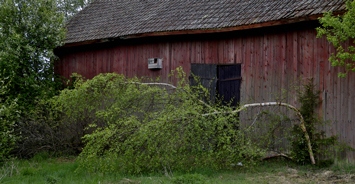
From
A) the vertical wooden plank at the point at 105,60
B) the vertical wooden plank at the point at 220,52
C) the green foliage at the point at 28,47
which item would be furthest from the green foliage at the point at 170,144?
the vertical wooden plank at the point at 105,60

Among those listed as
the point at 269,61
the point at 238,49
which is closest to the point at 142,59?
the point at 238,49

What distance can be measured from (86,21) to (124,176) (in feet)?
27.3

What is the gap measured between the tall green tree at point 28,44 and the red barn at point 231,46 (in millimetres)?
920

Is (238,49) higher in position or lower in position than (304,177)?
higher

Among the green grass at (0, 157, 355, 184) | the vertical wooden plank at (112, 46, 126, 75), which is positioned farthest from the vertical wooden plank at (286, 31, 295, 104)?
the vertical wooden plank at (112, 46, 126, 75)

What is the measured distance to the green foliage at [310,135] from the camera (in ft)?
24.7

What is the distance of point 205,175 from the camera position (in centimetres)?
668

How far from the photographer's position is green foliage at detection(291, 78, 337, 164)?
7535 millimetres

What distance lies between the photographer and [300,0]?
8266mm

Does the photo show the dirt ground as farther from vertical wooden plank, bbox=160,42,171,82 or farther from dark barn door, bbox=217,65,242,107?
vertical wooden plank, bbox=160,42,171,82

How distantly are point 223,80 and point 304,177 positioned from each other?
3.49m

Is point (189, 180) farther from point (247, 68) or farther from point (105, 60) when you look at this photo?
point (105, 60)

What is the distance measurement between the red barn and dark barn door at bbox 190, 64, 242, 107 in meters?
0.03

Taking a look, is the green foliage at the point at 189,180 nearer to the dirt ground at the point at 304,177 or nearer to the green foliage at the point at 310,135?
the dirt ground at the point at 304,177
